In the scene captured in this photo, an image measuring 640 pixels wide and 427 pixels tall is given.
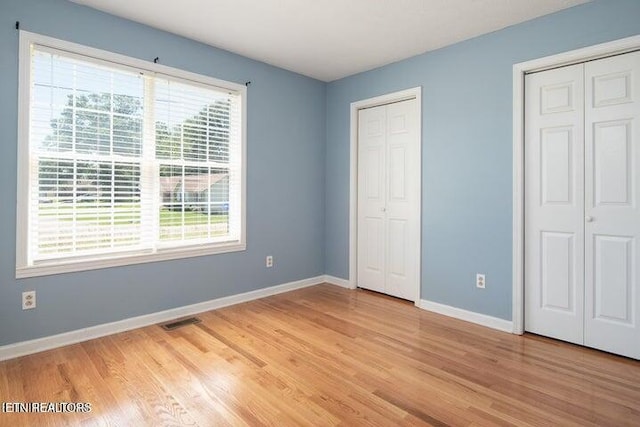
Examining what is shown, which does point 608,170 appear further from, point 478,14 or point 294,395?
point 294,395

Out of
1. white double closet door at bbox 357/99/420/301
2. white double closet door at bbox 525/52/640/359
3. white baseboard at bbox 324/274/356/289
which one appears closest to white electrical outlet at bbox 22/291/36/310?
white baseboard at bbox 324/274/356/289

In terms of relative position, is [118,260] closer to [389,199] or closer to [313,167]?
[313,167]

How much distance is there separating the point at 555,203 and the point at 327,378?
2260 mm

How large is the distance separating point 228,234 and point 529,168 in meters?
2.95

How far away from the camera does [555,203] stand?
9.30 feet

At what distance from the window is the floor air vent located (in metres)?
0.60

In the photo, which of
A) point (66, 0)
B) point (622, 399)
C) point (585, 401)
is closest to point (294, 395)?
point (585, 401)

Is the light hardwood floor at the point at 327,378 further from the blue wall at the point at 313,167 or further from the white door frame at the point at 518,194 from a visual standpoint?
the blue wall at the point at 313,167

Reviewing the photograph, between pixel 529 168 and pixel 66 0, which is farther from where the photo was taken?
pixel 529 168

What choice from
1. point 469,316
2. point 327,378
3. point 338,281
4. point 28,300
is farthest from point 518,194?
point 28,300

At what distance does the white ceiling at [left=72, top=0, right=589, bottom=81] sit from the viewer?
2.69 metres

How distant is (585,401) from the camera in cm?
199

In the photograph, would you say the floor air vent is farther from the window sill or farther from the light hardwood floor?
the window sill

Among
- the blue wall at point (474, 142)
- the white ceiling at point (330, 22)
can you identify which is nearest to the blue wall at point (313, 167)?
the blue wall at point (474, 142)
